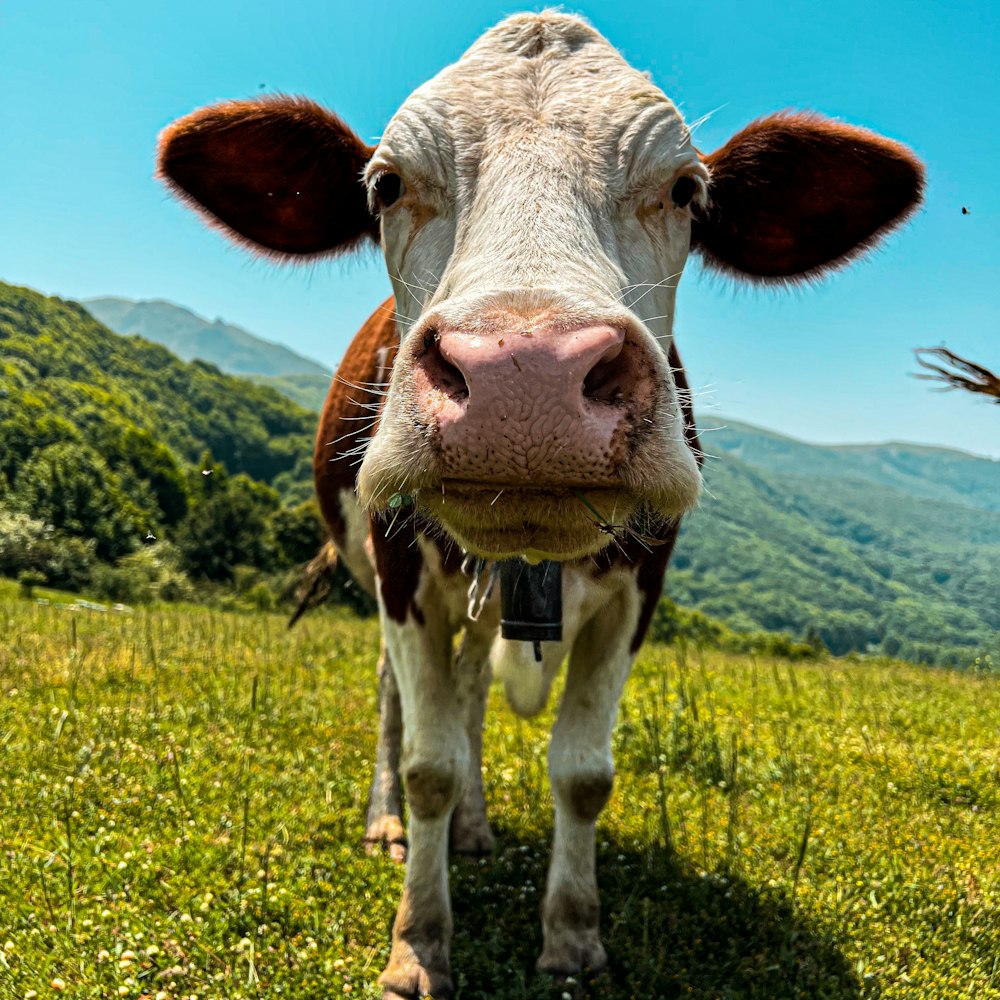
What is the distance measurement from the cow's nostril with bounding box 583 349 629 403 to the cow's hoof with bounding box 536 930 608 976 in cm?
217

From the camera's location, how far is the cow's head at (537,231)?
1.80 meters

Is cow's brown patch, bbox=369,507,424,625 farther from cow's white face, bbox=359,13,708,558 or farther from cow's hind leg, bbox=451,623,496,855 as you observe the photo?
cow's white face, bbox=359,13,708,558

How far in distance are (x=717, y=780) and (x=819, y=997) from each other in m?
2.05

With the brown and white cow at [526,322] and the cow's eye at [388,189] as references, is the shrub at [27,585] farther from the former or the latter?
the cow's eye at [388,189]

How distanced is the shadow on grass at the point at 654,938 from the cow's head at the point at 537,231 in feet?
5.90

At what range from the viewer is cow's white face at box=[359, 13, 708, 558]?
1.78 meters

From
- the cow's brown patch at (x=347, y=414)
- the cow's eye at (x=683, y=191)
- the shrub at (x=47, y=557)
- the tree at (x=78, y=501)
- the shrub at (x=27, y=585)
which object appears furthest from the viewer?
the tree at (x=78, y=501)

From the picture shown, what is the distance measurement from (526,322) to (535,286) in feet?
0.58

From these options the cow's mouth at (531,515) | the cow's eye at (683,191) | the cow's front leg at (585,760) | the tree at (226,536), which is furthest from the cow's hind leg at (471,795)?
the tree at (226,536)

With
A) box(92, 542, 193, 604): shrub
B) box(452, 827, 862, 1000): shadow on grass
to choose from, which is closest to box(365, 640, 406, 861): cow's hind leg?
box(452, 827, 862, 1000): shadow on grass

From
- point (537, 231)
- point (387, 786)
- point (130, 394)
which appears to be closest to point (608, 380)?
point (537, 231)

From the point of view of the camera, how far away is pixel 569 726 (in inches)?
131

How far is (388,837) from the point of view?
4.03m

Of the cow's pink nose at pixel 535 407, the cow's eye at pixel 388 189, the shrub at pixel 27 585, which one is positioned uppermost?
the cow's eye at pixel 388 189
